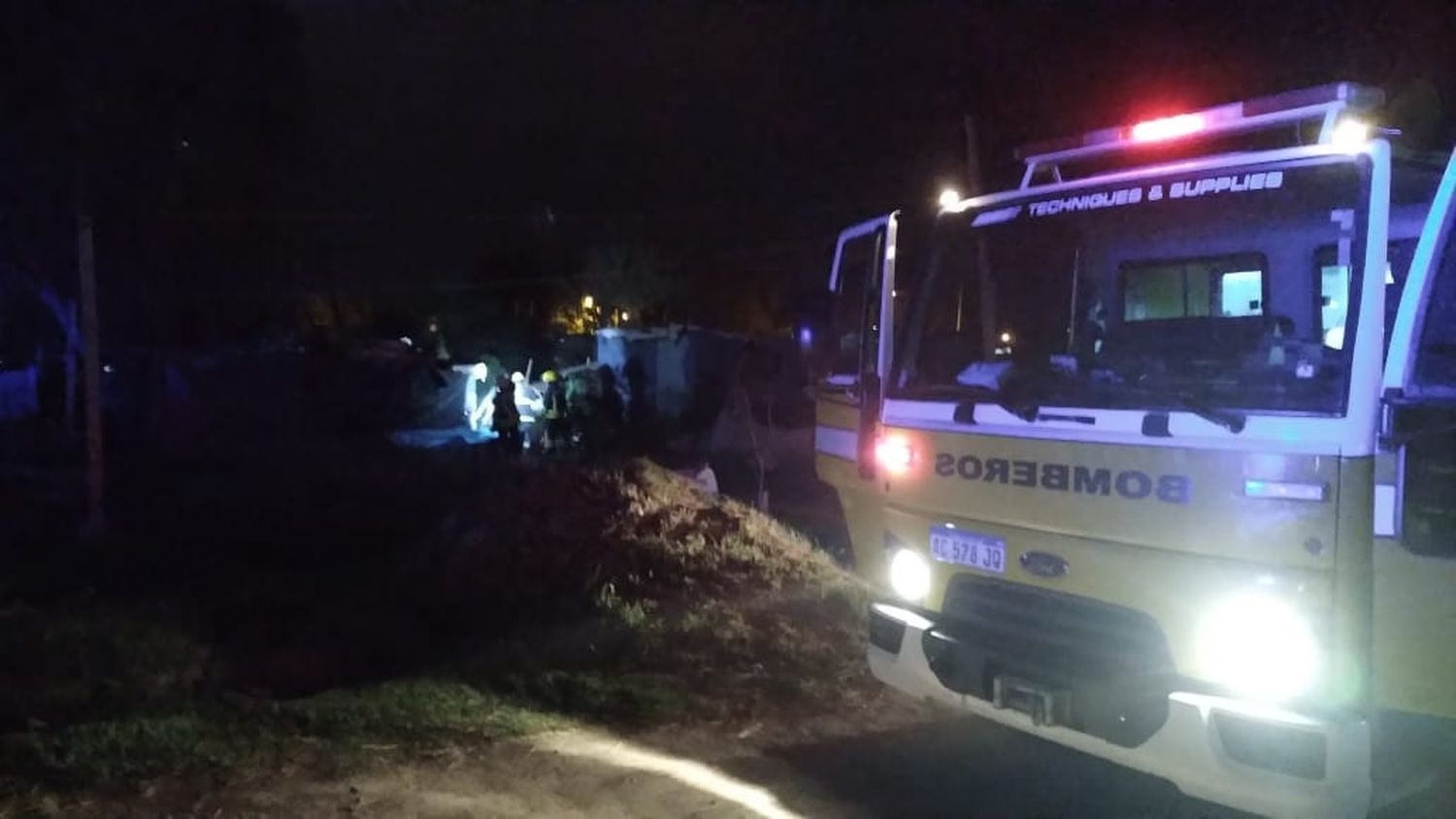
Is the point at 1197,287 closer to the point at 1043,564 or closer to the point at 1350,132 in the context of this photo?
the point at 1350,132

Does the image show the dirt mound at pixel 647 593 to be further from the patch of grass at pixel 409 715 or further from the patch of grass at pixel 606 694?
the patch of grass at pixel 409 715

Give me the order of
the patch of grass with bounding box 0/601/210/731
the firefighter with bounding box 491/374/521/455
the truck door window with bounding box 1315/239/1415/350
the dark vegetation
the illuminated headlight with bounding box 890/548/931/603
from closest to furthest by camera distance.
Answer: the truck door window with bounding box 1315/239/1415/350, the illuminated headlight with bounding box 890/548/931/603, the dark vegetation, the patch of grass with bounding box 0/601/210/731, the firefighter with bounding box 491/374/521/455

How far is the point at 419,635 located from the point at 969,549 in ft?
16.2

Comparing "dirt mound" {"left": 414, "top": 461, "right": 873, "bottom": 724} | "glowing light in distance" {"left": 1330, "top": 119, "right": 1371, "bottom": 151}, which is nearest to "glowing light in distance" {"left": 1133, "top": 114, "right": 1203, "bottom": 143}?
"glowing light in distance" {"left": 1330, "top": 119, "right": 1371, "bottom": 151}

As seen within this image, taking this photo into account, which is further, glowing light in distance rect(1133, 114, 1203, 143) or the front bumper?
glowing light in distance rect(1133, 114, 1203, 143)

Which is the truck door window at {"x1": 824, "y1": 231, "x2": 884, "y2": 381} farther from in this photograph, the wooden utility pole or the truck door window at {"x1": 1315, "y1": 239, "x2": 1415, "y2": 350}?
the truck door window at {"x1": 1315, "y1": 239, "x2": 1415, "y2": 350}

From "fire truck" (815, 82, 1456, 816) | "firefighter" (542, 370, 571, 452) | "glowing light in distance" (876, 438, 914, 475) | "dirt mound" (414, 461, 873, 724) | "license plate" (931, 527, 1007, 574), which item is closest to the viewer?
"fire truck" (815, 82, 1456, 816)

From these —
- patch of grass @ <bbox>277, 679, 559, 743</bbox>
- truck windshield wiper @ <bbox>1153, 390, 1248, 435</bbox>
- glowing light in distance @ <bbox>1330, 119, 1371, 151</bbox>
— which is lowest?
patch of grass @ <bbox>277, 679, 559, 743</bbox>

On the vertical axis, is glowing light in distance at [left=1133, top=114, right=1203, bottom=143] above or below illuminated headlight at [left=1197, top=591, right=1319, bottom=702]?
above

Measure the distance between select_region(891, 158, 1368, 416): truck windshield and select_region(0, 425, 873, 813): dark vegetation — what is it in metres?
2.22

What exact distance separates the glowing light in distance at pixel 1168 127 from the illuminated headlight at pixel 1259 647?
6.38 feet

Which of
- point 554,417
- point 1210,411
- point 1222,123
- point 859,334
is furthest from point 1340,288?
point 554,417

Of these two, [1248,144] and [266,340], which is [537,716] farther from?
[266,340]

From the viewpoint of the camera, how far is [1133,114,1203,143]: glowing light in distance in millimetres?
4949
